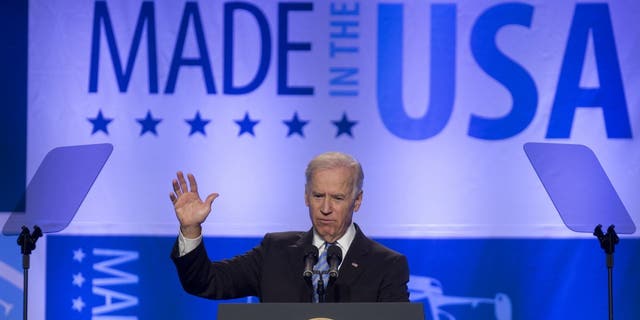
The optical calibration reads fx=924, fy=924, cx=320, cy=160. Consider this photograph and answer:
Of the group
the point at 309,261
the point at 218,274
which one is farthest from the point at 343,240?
the point at 309,261

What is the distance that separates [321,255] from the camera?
2982 millimetres

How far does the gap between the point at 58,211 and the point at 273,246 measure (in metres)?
1.90

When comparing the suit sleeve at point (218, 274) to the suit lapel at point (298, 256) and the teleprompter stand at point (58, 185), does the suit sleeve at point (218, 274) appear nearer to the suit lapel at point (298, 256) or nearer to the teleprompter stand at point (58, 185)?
the suit lapel at point (298, 256)

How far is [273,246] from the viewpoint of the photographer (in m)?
3.12

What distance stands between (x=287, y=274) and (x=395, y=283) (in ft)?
1.16

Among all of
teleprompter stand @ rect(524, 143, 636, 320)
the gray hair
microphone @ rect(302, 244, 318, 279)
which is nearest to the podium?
microphone @ rect(302, 244, 318, 279)

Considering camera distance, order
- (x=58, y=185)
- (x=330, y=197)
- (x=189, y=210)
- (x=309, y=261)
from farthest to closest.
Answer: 1. (x=58, y=185)
2. (x=330, y=197)
3. (x=189, y=210)
4. (x=309, y=261)

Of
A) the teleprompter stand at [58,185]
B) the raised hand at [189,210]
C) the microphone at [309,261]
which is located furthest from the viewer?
the teleprompter stand at [58,185]

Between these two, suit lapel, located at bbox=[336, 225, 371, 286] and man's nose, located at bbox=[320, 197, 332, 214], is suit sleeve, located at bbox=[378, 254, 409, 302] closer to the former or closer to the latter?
suit lapel, located at bbox=[336, 225, 371, 286]

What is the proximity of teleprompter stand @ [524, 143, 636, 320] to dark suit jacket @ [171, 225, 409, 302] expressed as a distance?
181 centimetres

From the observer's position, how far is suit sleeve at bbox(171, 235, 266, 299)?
2912 mm

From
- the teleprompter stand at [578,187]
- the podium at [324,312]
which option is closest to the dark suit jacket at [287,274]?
the podium at [324,312]

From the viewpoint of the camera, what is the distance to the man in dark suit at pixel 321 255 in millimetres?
2891

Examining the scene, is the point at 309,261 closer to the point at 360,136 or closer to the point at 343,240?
the point at 343,240
